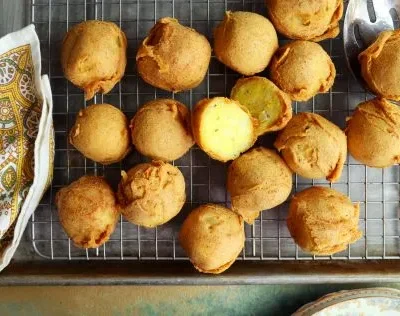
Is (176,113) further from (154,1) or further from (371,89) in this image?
(371,89)

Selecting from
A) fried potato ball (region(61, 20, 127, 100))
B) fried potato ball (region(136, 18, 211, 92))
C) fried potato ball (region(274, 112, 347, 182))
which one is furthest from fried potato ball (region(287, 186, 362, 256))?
fried potato ball (region(61, 20, 127, 100))

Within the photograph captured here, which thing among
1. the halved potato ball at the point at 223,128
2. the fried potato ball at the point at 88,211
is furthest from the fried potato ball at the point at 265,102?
the fried potato ball at the point at 88,211

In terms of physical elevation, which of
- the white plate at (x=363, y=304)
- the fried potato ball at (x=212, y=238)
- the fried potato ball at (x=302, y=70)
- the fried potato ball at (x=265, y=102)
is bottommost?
the white plate at (x=363, y=304)

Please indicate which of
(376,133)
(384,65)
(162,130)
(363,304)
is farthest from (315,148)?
(363,304)

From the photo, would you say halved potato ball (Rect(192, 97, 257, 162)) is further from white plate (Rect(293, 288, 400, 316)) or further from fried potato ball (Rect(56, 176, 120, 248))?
white plate (Rect(293, 288, 400, 316))

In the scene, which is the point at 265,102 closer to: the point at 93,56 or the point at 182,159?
the point at 182,159

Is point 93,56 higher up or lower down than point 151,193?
higher up

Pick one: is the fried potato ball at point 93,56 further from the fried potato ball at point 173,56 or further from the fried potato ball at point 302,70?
the fried potato ball at point 302,70
